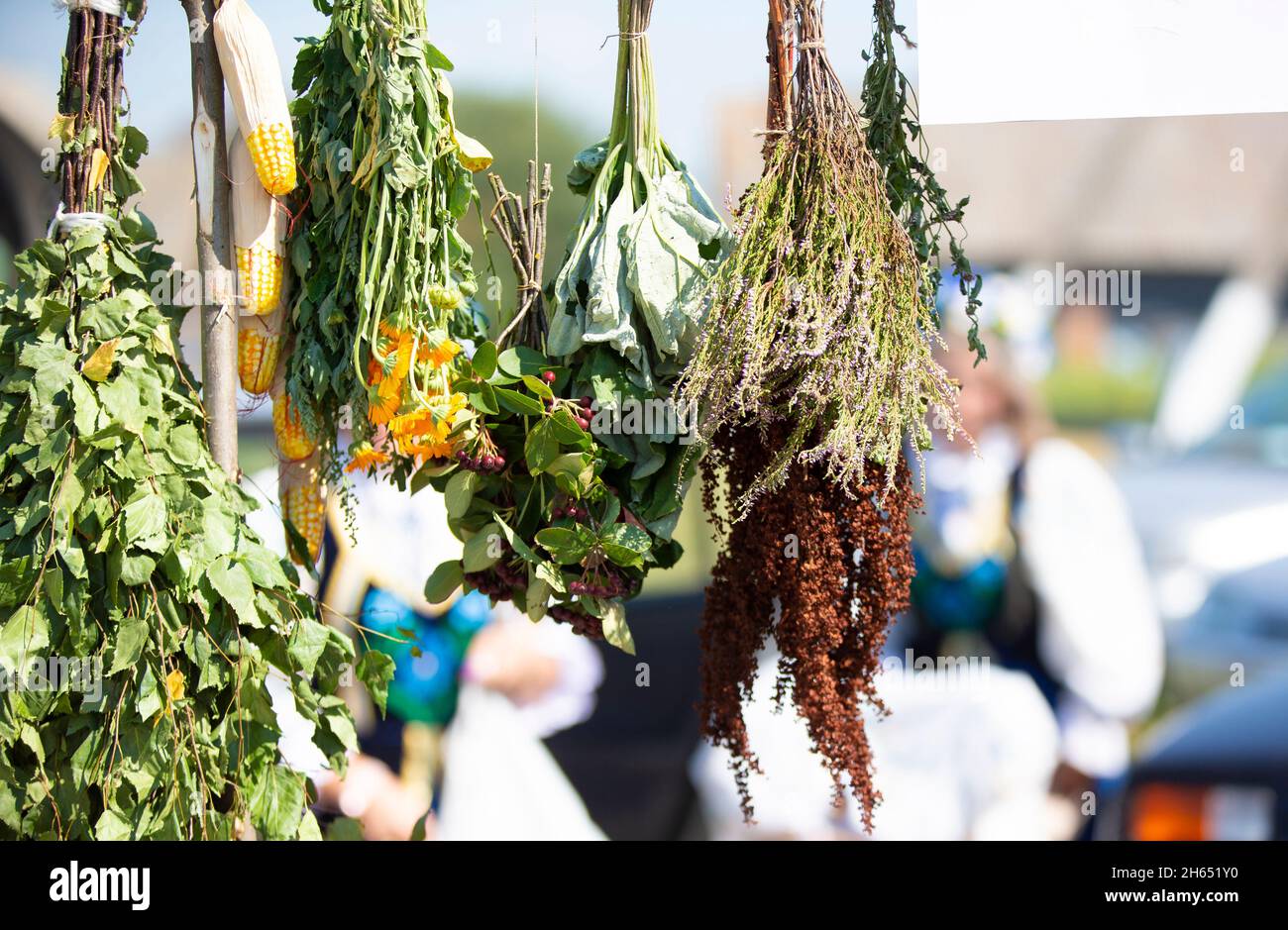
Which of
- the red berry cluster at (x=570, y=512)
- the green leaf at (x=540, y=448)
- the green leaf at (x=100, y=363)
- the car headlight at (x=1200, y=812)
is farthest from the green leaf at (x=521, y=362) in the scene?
the car headlight at (x=1200, y=812)

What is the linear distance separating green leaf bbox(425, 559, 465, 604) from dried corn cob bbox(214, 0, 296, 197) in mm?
654

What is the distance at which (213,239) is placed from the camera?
192cm

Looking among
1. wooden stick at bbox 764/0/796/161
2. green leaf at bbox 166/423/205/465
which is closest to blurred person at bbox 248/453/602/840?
green leaf at bbox 166/423/205/465

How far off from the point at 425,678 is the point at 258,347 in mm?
888

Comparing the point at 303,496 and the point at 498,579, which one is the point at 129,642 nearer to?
the point at 303,496

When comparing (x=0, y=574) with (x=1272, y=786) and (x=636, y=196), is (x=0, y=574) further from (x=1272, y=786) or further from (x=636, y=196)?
(x=1272, y=786)

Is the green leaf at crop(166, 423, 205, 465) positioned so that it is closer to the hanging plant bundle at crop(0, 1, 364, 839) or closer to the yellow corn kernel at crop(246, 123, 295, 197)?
the hanging plant bundle at crop(0, 1, 364, 839)

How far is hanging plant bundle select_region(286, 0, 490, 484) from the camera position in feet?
6.00

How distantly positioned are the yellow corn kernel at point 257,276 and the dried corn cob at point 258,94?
4.3 inches

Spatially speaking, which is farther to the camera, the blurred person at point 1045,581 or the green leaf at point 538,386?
the blurred person at point 1045,581

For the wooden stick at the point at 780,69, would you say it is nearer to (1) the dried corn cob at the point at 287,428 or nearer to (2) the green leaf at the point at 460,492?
(2) the green leaf at the point at 460,492

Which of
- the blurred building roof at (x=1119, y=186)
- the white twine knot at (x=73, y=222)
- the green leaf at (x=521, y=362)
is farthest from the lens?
the blurred building roof at (x=1119, y=186)

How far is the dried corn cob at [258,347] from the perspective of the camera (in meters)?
1.96

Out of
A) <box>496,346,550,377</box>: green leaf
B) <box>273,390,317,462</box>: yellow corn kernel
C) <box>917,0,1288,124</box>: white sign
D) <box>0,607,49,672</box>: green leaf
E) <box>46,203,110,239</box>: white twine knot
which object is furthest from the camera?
<box>917,0,1288,124</box>: white sign
